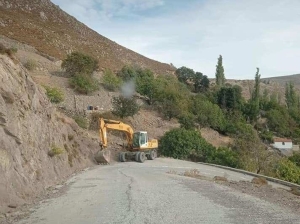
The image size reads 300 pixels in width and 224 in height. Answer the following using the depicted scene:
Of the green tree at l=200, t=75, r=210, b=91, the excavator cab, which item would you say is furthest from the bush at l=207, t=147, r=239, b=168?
the green tree at l=200, t=75, r=210, b=91

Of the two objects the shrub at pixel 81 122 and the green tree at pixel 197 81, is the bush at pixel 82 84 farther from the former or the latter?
the green tree at pixel 197 81

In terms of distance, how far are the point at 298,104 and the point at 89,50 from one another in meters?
57.5

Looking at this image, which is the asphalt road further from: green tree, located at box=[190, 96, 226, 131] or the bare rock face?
green tree, located at box=[190, 96, 226, 131]

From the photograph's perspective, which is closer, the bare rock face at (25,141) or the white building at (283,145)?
the bare rock face at (25,141)

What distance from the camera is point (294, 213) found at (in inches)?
512

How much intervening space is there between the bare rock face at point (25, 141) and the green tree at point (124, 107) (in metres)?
30.9

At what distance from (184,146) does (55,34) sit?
200 ft

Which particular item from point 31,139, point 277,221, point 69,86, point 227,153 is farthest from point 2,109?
point 69,86

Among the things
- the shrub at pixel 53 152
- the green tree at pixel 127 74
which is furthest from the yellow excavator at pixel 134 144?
the green tree at pixel 127 74

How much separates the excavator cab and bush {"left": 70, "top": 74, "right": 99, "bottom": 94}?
87.1 feet

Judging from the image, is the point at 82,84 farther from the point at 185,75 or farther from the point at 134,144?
the point at 185,75

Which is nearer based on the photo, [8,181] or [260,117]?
[8,181]

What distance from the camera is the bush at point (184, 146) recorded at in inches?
2151

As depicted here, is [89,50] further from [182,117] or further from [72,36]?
[182,117]
